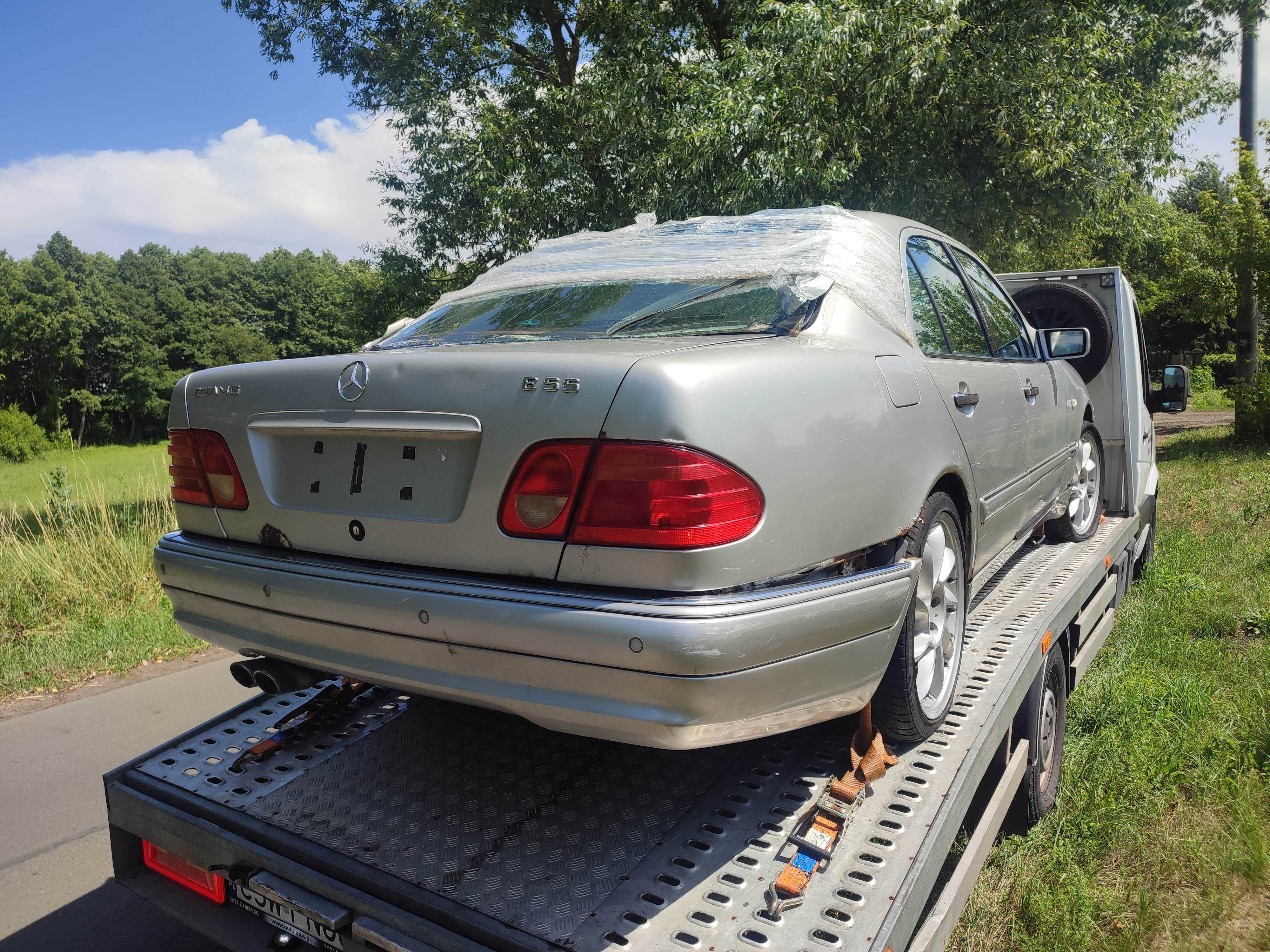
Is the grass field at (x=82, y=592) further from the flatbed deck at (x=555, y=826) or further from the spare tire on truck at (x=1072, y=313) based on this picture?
the spare tire on truck at (x=1072, y=313)

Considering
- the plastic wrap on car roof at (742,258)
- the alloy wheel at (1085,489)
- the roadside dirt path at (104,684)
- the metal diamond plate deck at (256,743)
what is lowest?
the roadside dirt path at (104,684)

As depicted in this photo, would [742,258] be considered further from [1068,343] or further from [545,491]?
[1068,343]

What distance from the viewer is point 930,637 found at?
2.39 m

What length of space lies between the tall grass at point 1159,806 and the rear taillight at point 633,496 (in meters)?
1.60

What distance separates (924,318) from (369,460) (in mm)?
1761

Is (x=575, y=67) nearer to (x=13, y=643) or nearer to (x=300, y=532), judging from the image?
(x=13, y=643)

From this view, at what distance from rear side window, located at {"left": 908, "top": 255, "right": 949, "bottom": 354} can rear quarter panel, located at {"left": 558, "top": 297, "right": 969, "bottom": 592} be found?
1.61 feet

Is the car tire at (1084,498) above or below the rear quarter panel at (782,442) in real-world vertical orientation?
below

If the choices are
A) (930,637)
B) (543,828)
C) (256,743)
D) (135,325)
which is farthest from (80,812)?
(135,325)

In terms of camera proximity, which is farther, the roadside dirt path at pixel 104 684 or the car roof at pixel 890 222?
the roadside dirt path at pixel 104 684

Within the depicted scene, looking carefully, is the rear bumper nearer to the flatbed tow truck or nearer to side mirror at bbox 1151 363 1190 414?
the flatbed tow truck

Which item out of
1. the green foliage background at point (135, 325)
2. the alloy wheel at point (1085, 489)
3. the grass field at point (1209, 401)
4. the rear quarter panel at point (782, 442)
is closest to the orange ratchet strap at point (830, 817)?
the rear quarter panel at point (782, 442)

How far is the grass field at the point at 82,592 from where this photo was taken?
5.18 meters

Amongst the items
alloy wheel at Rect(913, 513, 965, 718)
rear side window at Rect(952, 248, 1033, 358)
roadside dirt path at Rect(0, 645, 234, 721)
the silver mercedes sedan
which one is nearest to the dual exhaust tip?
the silver mercedes sedan
